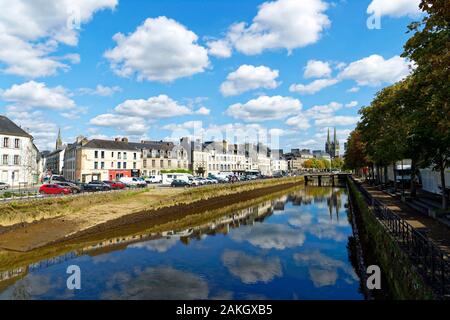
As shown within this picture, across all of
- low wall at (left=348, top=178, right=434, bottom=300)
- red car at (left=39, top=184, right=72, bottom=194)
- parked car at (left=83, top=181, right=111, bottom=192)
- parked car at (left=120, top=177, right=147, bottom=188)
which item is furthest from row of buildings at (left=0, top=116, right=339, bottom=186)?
low wall at (left=348, top=178, right=434, bottom=300)

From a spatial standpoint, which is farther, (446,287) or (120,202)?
(120,202)

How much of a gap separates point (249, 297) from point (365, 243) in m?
11.3

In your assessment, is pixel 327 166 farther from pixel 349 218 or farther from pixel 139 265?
pixel 139 265

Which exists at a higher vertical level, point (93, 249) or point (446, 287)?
point (446, 287)

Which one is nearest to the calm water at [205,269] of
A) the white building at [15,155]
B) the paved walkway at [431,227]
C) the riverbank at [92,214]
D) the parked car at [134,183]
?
the riverbank at [92,214]

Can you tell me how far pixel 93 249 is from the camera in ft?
64.7

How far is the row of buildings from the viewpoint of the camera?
153 feet

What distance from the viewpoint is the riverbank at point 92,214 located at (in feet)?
68.6

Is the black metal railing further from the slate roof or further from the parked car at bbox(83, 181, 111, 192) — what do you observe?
the slate roof

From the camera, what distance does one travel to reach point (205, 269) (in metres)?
16.6

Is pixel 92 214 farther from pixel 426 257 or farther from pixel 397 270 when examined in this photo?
pixel 426 257

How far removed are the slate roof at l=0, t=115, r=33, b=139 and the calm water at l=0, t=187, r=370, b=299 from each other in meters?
35.0

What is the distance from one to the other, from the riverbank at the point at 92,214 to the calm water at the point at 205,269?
3437 mm
